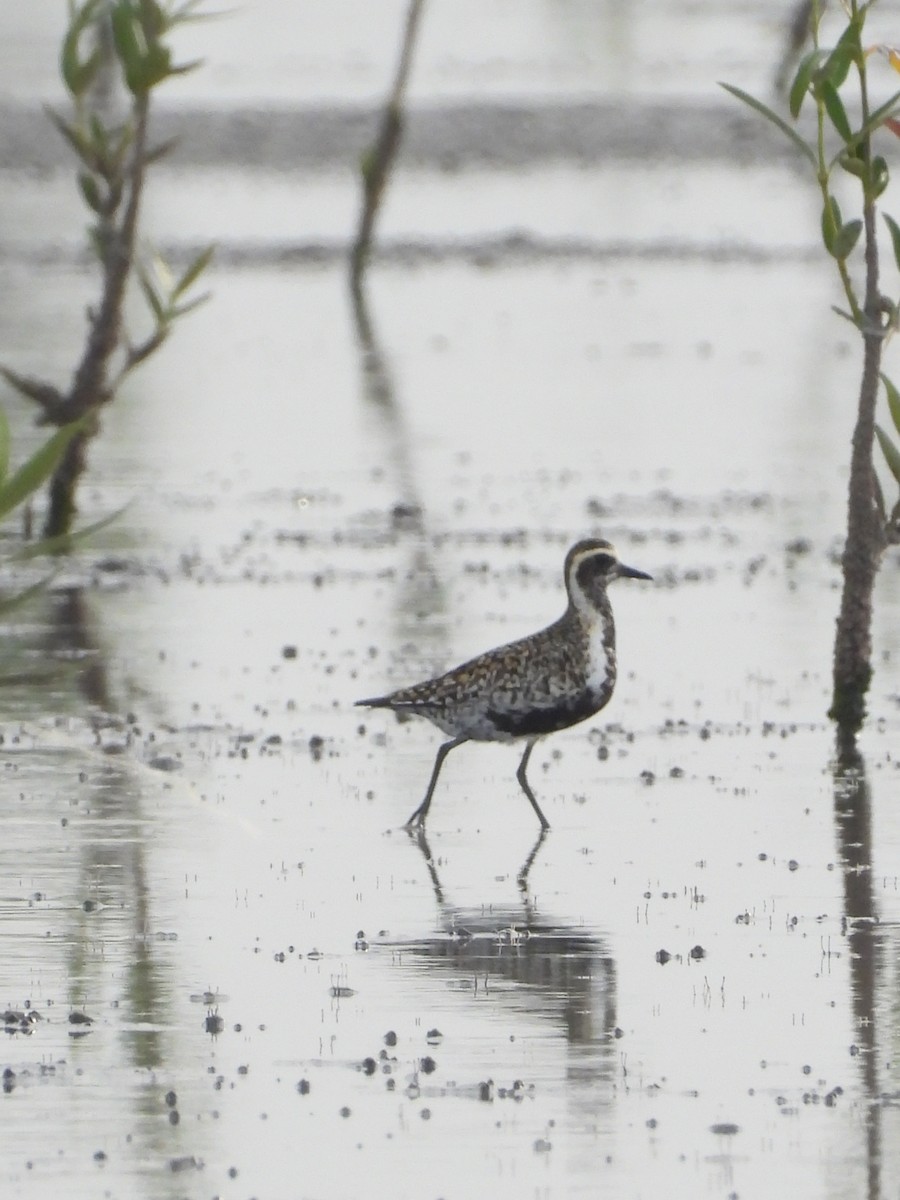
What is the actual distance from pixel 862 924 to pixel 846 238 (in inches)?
142

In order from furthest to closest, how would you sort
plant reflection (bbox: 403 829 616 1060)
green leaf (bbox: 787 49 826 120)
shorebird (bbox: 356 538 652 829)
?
green leaf (bbox: 787 49 826 120), shorebird (bbox: 356 538 652 829), plant reflection (bbox: 403 829 616 1060)

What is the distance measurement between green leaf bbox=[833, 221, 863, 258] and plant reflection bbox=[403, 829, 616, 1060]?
11.5 feet

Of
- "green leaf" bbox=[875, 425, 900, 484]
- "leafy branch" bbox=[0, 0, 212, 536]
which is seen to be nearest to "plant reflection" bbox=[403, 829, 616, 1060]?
"green leaf" bbox=[875, 425, 900, 484]

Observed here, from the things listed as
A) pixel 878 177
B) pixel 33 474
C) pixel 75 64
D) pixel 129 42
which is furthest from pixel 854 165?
pixel 75 64

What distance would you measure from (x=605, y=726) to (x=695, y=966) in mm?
4366

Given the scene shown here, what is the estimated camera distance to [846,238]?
1293cm

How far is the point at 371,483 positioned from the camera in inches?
894

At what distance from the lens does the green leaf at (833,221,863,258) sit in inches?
507

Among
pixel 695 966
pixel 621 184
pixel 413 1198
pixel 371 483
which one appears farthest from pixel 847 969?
pixel 621 184

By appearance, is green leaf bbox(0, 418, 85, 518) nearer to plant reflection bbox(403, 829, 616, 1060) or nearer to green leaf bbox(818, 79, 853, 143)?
plant reflection bbox(403, 829, 616, 1060)

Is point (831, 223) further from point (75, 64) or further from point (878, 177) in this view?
point (75, 64)

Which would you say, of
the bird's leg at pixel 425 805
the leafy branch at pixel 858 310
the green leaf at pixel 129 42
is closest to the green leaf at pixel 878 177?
the leafy branch at pixel 858 310

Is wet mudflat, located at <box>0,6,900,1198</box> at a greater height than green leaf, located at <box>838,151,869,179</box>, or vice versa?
green leaf, located at <box>838,151,869,179</box>

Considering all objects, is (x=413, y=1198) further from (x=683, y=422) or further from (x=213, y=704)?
(x=683, y=422)
